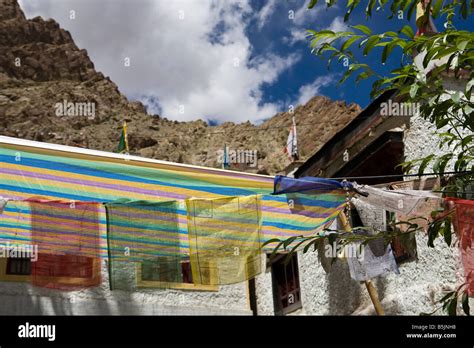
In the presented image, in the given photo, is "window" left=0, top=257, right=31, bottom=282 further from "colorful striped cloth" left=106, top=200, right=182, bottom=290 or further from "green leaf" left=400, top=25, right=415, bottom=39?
"green leaf" left=400, top=25, right=415, bottom=39

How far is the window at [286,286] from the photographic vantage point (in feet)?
44.5

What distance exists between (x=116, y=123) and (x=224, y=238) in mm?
55729

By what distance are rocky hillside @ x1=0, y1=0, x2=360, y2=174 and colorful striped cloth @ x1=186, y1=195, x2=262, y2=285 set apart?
42842 millimetres

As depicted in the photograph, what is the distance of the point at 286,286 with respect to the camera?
1413 centimetres

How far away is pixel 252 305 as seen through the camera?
14898 millimetres

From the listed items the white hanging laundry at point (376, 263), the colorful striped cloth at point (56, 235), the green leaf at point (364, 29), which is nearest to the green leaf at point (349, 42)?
the green leaf at point (364, 29)

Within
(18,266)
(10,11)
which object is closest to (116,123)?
(10,11)

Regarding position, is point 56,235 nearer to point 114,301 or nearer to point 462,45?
point 462,45

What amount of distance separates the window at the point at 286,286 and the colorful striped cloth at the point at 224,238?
21.6 ft

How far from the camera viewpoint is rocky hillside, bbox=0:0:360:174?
185 feet

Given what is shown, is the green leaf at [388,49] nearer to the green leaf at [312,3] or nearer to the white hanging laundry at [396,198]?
the green leaf at [312,3]

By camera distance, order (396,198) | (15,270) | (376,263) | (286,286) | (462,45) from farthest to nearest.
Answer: (286,286), (15,270), (376,263), (396,198), (462,45)
